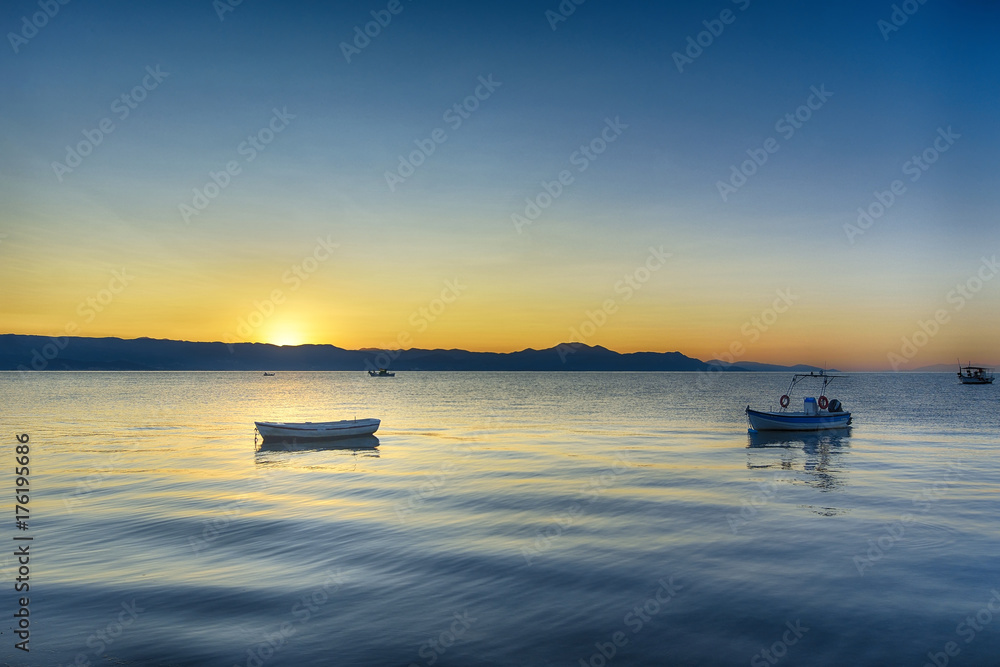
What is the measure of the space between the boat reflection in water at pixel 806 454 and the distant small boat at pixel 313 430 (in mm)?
29261

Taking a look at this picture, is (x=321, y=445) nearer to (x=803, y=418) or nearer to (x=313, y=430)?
(x=313, y=430)

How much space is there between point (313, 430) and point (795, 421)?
135 feet

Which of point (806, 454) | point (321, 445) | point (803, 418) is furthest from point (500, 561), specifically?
point (803, 418)

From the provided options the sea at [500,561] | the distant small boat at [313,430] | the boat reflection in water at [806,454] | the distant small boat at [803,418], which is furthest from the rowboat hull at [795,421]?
the distant small boat at [313,430]

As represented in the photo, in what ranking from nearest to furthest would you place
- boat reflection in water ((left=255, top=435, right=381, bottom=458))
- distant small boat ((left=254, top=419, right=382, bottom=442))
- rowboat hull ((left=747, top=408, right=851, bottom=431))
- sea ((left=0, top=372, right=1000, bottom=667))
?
sea ((left=0, top=372, right=1000, bottom=667))
boat reflection in water ((left=255, top=435, right=381, bottom=458))
distant small boat ((left=254, top=419, right=382, bottom=442))
rowboat hull ((left=747, top=408, right=851, bottom=431))

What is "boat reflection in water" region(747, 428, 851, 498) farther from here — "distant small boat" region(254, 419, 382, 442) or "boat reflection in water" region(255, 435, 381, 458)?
"distant small boat" region(254, 419, 382, 442)

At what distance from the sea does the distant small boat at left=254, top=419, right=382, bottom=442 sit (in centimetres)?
716

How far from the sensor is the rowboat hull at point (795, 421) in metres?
53.8

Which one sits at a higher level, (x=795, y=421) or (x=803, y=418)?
(x=803, y=418)

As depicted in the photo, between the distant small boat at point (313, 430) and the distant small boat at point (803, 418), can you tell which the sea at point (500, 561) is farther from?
the distant small boat at point (803, 418)

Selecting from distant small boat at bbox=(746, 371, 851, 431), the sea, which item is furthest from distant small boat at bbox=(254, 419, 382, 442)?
distant small boat at bbox=(746, 371, 851, 431)

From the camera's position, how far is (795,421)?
2169 inches

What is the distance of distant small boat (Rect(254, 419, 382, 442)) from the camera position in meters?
47.6

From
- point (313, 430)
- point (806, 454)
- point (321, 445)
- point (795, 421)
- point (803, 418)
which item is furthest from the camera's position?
point (803, 418)
